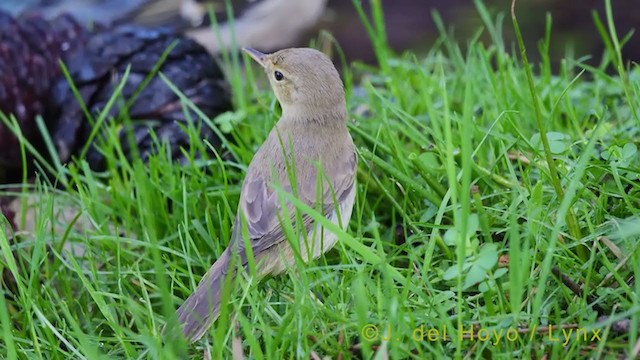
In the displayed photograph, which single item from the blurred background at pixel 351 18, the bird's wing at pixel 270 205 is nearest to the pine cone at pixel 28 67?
the blurred background at pixel 351 18

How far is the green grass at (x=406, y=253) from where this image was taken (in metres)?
2.12

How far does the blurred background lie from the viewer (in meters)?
5.74

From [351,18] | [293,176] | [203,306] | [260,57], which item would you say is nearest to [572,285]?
[293,176]

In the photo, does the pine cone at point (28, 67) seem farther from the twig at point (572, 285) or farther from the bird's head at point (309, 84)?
the twig at point (572, 285)

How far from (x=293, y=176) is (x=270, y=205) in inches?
5.8

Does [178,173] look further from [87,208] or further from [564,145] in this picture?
[564,145]

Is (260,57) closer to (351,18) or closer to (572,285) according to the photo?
(572,285)

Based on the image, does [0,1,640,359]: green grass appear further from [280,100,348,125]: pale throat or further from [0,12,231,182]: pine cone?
[0,12,231,182]: pine cone

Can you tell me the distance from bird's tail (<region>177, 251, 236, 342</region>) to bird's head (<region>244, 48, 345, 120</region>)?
2.14 ft

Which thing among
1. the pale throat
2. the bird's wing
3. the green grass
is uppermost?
the pale throat

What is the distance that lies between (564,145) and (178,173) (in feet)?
4.39

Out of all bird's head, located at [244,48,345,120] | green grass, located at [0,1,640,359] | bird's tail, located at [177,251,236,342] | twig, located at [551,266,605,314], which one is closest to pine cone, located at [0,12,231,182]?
green grass, located at [0,1,640,359]


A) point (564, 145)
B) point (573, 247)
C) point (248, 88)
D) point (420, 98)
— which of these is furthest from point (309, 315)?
point (248, 88)

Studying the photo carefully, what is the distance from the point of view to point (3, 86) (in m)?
4.10
